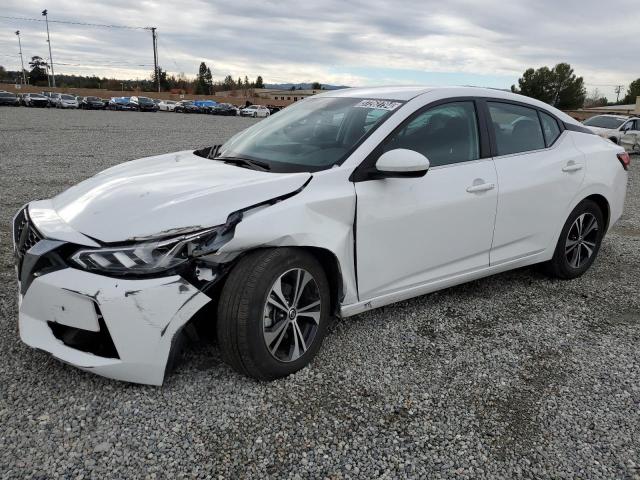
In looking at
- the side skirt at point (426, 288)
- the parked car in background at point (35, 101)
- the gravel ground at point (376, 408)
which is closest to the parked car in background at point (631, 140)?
the side skirt at point (426, 288)

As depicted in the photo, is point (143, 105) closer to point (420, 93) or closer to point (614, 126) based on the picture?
point (614, 126)

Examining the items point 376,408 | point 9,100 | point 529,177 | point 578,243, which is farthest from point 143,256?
point 9,100

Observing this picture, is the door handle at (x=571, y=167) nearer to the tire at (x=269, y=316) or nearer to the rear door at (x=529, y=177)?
the rear door at (x=529, y=177)

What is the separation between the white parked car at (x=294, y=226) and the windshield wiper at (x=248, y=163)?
0.07ft

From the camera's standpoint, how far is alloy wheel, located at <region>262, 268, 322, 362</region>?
9.07ft

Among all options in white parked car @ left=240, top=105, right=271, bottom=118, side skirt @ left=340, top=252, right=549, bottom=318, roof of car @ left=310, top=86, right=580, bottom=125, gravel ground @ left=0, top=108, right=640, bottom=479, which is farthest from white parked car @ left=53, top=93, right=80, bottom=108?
side skirt @ left=340, top=252, right=549, bottom=318

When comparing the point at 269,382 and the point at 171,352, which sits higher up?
the point at 171,352

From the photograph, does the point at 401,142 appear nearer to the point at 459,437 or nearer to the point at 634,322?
the point at 459,437

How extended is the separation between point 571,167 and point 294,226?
8.70 ft

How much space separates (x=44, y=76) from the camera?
100688mm

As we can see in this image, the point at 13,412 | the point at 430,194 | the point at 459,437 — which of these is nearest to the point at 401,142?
the point at 430,194

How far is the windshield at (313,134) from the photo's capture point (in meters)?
3.20

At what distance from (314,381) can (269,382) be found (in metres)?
0.25

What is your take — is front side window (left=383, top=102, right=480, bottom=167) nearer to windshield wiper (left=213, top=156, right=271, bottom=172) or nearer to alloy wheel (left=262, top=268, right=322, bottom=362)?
windshield wiper (left=213, top=156, right=271, bottom=172)
